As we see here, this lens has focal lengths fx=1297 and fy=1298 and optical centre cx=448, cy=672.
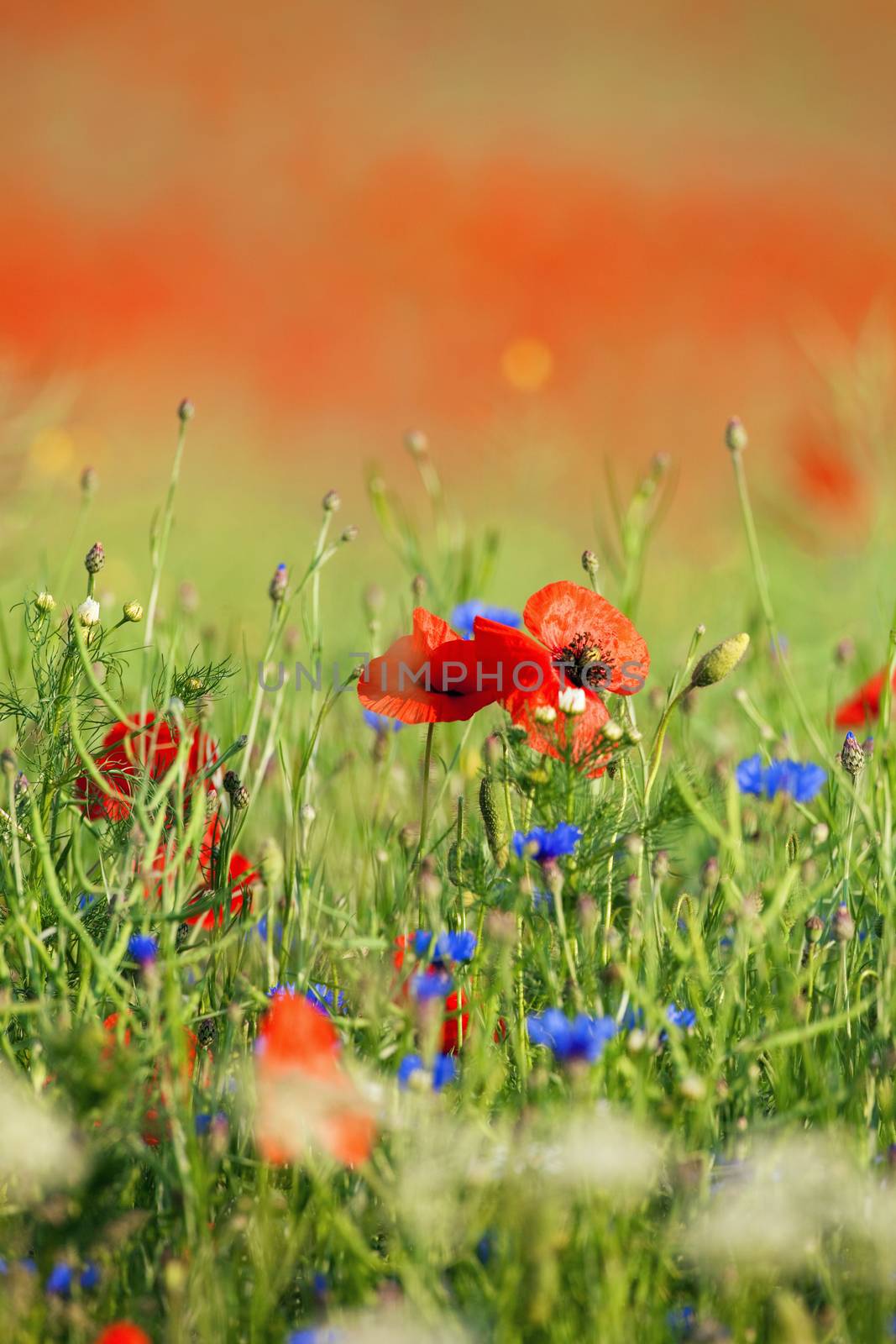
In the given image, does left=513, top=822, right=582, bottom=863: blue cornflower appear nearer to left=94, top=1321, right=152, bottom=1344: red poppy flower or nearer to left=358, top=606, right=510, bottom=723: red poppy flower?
left=358, top=606, right=510, bottom=723: red poppy flower

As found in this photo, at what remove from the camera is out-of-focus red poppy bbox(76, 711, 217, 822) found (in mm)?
1103

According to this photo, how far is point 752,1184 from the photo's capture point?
0.76 meters

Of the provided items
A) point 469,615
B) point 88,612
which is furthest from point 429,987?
point 469,615

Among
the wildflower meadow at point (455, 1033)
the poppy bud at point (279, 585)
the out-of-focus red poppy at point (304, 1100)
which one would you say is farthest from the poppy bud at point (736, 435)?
the out-of-focus red poppy at point (304, 1100)

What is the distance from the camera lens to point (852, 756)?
1.07m

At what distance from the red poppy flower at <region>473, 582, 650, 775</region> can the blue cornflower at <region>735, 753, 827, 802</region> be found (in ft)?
0.43

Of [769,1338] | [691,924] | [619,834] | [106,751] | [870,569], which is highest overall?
[870,569]

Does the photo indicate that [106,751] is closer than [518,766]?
No

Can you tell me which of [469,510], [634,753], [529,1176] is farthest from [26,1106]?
[469,510]

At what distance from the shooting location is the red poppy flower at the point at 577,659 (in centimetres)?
104

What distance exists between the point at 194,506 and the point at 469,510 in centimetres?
104

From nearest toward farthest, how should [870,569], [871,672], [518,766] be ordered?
[518,766] < [871,672] < [870,569]

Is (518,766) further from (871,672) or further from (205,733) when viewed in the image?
(871,672)

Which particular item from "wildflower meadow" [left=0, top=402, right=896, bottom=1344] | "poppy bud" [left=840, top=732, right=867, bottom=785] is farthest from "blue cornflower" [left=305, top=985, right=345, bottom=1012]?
"poppy bud" [left=840, top=732, right=867, bottom=785]
